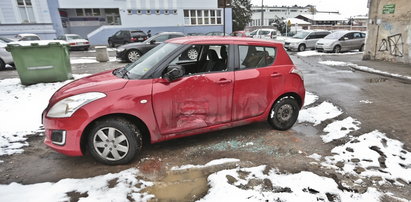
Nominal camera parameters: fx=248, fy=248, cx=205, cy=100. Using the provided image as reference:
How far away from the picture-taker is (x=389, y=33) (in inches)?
462

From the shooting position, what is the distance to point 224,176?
3.07m

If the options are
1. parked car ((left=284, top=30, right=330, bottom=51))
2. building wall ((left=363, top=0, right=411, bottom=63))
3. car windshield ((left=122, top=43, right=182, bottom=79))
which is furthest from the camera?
parked car ((left=284, top=30, right=330, bottom=51))

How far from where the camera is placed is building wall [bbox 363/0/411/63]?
431 inches

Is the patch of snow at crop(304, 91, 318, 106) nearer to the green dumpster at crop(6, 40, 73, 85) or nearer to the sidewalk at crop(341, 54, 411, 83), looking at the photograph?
the sidewalk at crop(341, 54, 411, 83)

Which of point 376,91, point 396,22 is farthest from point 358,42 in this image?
point 376,91

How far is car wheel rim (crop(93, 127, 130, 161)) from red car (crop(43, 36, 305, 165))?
0.5 inches

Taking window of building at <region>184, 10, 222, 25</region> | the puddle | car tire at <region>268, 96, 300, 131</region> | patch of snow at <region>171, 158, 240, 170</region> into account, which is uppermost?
window of building at <region>184, 10, 222, 25</region>

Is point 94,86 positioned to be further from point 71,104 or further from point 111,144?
point 111,144

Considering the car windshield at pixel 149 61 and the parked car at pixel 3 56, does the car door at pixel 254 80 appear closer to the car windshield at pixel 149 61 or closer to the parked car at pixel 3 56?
the car windshield at pixel 149 61

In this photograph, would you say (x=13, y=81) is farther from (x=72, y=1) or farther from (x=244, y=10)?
(x=244, y=10)

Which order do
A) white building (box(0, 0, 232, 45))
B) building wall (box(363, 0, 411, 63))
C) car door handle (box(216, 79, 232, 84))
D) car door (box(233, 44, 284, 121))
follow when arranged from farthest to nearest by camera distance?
white building (box(0, 0, 232, 45)), building wall (box(363, 0, 411, 63)), car door (box(233, 44, 284, 121)), car door handle (box(216, 79, 232, 84))

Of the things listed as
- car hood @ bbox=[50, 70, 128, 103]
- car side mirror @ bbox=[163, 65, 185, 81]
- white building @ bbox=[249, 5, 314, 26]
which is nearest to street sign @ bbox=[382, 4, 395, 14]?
car side mirror @ bbox=[163, 65, 185, 81]

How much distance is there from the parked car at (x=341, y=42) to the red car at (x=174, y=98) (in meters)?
14.8

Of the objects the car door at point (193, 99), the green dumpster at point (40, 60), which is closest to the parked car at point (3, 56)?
the green dumpster at point (40, 60)
